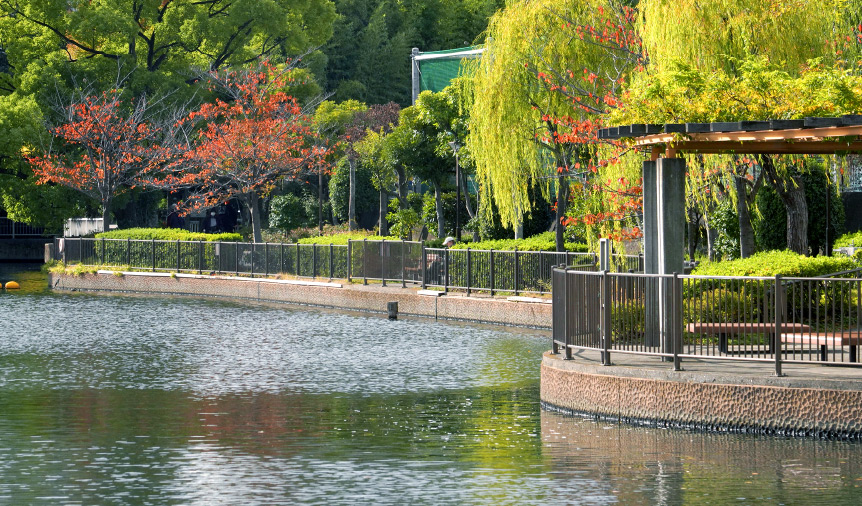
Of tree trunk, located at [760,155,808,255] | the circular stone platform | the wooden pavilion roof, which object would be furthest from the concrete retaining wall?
the circular stone platform

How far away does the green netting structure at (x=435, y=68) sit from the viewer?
58791 mm

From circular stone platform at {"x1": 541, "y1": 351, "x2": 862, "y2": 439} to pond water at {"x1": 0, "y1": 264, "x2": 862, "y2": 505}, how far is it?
0.83 feet

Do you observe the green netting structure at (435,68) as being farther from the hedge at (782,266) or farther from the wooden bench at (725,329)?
the wooden bench at (725,329)

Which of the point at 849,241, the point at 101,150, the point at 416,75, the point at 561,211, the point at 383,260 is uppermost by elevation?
the point at 416,75

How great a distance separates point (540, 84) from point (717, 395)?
50.0 feet

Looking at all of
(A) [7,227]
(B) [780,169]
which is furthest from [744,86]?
(A) [7,227]

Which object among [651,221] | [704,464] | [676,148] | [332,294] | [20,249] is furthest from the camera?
[20,249]

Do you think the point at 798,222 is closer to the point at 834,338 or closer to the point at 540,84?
the point at 540,84

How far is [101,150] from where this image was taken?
5244cm

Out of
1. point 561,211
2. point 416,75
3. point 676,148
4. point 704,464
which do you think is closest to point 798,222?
point 561,211

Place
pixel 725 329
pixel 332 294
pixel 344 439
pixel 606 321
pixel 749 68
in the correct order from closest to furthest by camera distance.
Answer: pixel 344 439, pixel 725 329, pixel 606 321, pixel 749 68, pixel 332 294

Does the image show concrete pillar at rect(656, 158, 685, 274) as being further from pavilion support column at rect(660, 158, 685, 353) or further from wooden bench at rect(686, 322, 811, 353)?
wooden bench at rect(686, 322, 811, 353)

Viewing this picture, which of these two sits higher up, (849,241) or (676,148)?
(676,148)

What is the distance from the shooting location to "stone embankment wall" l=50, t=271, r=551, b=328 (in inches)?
1208
